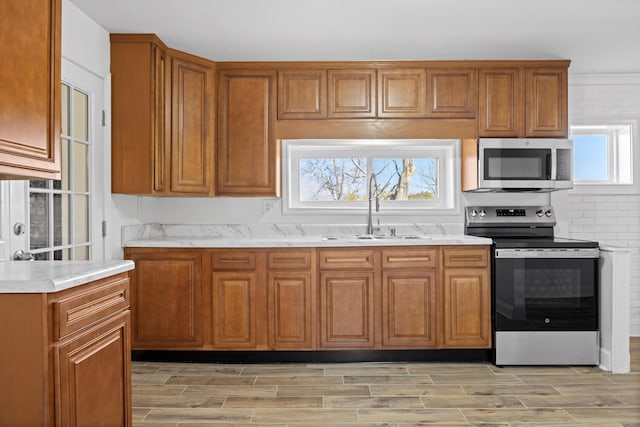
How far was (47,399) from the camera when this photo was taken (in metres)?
1.59

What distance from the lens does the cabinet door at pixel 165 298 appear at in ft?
12.2

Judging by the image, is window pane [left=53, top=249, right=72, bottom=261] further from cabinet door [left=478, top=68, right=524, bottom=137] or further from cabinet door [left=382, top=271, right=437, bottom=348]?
cabinet door [left=478, top=68, right=524, bottom=137]

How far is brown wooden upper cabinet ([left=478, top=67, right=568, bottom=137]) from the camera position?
161 inches

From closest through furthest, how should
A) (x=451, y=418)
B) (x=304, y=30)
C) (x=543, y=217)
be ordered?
(x=451, y=418) < (x=304, y=30) < (x=543, y=217)

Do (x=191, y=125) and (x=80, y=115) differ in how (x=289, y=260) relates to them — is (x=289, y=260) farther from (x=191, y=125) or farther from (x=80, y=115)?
(x=80, y=115)

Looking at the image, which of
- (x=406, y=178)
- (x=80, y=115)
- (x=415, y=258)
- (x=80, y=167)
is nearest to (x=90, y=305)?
(x=80, y=167)

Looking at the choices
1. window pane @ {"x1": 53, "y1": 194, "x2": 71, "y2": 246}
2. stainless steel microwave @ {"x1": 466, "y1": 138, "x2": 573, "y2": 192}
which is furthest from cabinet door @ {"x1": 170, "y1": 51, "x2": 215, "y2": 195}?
stainless steel microwave @ {"x1": 466, "y1": 138, "x2": 573, "y2": 192}

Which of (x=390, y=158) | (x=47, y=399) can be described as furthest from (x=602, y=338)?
(x=47, y=399)

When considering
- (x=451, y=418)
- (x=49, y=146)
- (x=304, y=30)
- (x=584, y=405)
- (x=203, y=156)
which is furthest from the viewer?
(x=203, y=156)

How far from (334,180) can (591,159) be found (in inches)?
88.1

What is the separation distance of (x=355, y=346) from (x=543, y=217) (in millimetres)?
1918

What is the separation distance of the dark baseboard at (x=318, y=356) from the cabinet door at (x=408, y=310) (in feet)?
0.29

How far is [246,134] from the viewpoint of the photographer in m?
4.11

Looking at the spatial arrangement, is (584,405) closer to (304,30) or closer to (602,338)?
(602,338)
